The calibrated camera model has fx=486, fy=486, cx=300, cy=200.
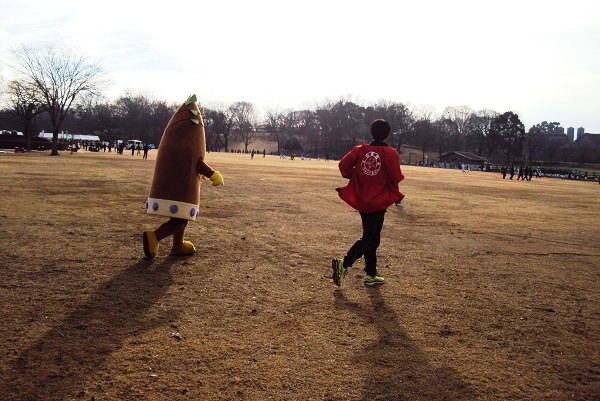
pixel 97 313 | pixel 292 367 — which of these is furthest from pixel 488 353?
pixel 97 313

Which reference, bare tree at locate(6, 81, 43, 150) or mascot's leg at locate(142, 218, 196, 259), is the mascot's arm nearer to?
mascot's leg at locate(142, 218, 196, 259)

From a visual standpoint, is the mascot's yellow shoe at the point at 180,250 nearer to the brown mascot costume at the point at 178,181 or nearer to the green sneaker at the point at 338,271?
the brown mascot costume at the point at 178,181

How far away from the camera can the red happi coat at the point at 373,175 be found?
549cm

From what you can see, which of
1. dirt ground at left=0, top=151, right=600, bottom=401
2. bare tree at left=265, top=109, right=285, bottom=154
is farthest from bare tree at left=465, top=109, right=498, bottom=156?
dirt ground at left=0, top=151, right=600, bottom=401

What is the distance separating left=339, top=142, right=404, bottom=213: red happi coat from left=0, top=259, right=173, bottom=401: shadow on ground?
2.36 meters

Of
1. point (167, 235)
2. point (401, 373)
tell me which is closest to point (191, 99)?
point (167, 235)

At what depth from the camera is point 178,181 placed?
649 cm

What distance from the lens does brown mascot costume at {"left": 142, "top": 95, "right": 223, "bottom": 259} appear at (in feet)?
21.0

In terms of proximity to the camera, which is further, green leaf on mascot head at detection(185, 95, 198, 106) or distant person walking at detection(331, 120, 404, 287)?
green leaf on mascot head at detection(185, 95, 198, 106)

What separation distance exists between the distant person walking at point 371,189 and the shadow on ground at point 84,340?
2.14m

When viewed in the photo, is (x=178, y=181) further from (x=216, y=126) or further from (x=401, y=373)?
(x=216, y=126)

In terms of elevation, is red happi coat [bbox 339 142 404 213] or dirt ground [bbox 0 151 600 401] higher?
red happi coat [bbox 339 142 404 213]

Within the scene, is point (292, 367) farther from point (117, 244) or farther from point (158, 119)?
point (158, 119)

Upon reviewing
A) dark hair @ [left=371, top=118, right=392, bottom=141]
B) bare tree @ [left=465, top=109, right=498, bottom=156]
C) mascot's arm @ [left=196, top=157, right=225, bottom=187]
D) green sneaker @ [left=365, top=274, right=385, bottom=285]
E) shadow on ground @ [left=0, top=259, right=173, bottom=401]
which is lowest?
shadow on ground @ [left=0, top=259, right=173, bottom=401]
